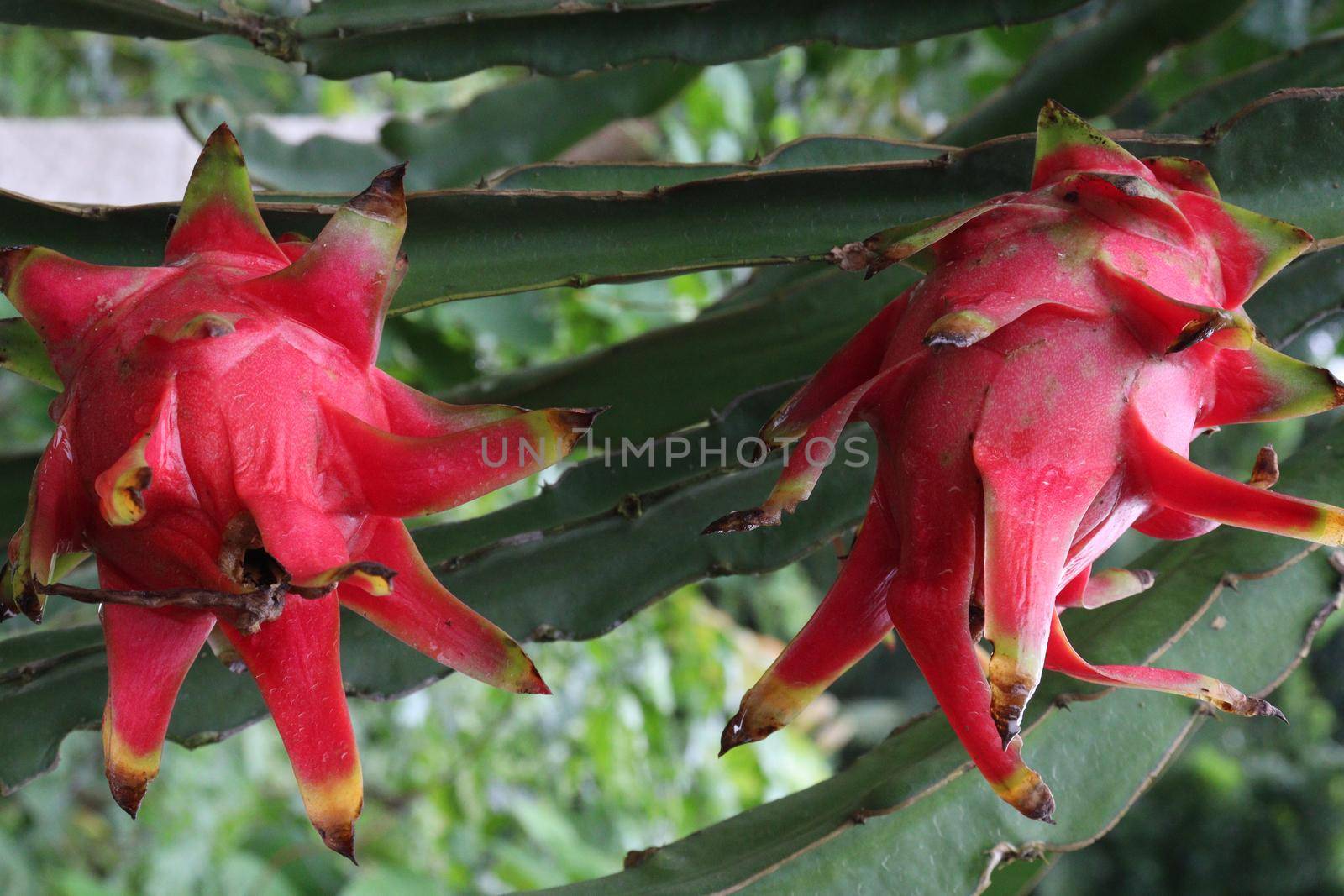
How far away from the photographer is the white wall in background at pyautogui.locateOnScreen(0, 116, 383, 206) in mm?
1879

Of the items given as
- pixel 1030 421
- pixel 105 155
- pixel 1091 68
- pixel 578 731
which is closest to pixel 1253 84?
pixel 1091 68

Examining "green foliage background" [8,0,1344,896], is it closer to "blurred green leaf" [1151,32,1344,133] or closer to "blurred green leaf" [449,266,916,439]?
"blurred green leaf" [1151,32,1344,133]

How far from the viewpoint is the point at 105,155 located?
1994 millimetres

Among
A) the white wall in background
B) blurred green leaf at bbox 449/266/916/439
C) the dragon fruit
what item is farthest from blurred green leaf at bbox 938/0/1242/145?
the white wall in background

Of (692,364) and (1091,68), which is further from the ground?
(1091,68)

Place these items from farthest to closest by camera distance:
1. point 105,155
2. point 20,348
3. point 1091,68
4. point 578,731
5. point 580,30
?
point 578,731, point 105,155, point 1091,68, point 580,30, point 20,348

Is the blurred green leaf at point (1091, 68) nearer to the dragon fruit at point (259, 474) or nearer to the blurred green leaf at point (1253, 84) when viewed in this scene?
the blurred green leaf at point (1253, 84)

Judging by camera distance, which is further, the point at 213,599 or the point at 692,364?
the point at 692,364

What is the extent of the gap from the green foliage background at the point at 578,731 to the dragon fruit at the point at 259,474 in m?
0.61

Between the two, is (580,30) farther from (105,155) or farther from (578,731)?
(578,731)

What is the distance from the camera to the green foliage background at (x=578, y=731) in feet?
Result: 5.52

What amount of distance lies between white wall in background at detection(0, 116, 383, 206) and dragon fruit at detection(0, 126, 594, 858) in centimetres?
147

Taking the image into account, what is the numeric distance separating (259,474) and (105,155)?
1909 mm

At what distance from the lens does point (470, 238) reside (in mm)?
A: 671
